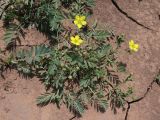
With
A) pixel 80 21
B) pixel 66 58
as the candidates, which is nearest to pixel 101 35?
pixel 80 21

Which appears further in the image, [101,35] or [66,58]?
[101,35]

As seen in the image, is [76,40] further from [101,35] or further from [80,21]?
[101,35]

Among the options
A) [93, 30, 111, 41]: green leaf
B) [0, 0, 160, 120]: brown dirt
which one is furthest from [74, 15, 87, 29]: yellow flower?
→ [0, 0, 160, 120]: brown dirt

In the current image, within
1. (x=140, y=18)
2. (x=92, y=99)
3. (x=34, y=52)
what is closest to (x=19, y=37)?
(x=34, y=52)

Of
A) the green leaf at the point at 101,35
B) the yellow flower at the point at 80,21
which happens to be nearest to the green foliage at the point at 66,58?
the green leaf at the point at 101,35

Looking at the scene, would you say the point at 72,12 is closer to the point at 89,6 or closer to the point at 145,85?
the point at 89,6

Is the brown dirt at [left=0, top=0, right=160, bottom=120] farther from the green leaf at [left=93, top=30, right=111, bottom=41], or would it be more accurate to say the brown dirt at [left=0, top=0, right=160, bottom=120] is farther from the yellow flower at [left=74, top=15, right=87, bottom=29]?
the yellow flower at [left=74, top=15, right=87, bottom=29]

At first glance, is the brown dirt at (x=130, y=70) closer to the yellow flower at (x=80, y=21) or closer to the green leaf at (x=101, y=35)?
the green leaf at (x=101, y=35)

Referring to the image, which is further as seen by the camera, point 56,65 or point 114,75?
point 114,75
